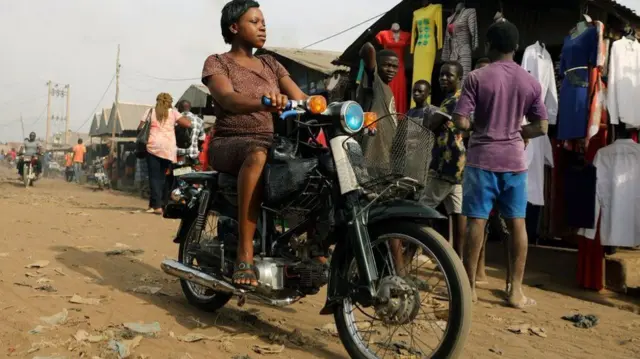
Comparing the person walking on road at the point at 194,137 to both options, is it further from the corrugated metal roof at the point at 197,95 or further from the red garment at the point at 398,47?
the corrugated metal roof at the point at 197,95

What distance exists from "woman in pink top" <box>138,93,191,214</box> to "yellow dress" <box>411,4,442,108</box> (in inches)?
143

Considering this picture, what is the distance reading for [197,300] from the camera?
4.14m

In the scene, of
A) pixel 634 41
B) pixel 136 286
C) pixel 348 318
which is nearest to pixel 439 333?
pixel 348 318

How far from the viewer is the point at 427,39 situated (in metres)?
7.82

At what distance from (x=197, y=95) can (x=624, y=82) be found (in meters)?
13.2

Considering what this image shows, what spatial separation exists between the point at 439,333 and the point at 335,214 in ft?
2.68

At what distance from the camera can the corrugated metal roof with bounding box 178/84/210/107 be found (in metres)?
Result: 16.7

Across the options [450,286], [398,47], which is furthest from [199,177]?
[398,47]

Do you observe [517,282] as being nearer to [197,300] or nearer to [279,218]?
[279,218]

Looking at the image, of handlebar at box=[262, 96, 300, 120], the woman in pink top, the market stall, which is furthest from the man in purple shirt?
the woman in pink top

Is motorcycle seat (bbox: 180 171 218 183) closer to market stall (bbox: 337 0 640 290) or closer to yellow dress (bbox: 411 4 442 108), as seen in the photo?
market stall (bbox: 337 0 640 290)

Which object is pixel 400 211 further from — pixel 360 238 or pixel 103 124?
pixel 103 124

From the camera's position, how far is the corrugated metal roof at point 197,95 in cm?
1673

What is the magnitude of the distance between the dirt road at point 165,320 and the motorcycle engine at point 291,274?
1.17ft
